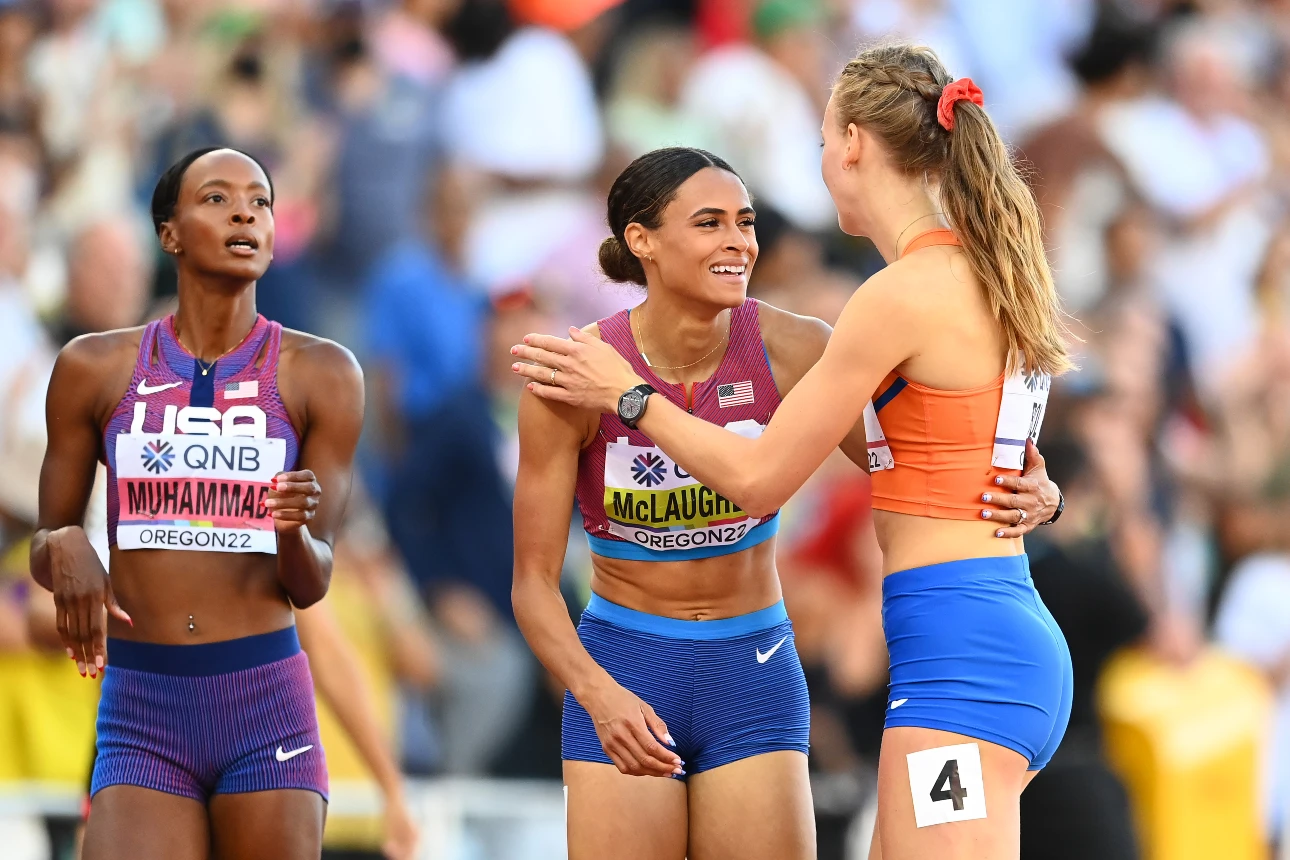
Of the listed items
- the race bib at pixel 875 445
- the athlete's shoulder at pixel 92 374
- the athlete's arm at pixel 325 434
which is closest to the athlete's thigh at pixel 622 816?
the athlete's arm at pixel 325 434

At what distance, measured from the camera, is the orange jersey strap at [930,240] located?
393 centimetres

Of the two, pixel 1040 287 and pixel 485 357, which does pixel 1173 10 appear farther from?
pixel 1040 287

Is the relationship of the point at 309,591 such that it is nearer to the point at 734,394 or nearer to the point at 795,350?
the point at 734,394

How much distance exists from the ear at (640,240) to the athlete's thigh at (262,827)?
5.34 feet

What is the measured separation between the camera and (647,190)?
4.40 metres

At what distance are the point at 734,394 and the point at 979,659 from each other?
100 cm

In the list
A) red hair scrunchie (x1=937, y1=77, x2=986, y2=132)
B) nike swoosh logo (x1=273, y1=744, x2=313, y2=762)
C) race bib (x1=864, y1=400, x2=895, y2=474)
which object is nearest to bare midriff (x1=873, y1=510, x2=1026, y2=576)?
race bib (x1=864, y1=400, x2=895, y2=474)

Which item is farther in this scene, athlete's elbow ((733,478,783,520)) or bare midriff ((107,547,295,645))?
bare midriff ((107,547,295,645))

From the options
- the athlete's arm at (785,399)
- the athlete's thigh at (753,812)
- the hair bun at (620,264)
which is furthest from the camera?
the hair bun at (620,264)

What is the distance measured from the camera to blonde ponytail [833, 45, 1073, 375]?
3875 millimetres

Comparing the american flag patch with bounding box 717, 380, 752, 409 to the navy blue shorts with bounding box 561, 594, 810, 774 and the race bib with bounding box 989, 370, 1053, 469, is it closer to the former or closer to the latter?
the navy blue shorts with bounding box 561, 594, 810, 774

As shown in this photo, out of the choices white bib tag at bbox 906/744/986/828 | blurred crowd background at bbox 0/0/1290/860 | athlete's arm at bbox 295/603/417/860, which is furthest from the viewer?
blurred crowd background at bbox 0/0/1290/860

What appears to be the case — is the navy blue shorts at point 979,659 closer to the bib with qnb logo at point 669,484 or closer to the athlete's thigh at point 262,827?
the bib with qnb logo at point 669,484

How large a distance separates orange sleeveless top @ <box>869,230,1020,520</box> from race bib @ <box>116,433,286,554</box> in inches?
64.1
